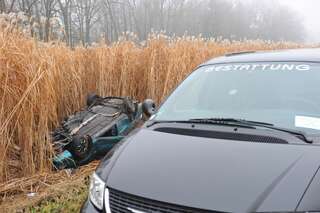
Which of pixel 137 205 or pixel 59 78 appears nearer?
pixel 137 205

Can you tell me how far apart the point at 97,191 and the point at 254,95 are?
4.66 ft

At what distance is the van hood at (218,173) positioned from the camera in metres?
2.15

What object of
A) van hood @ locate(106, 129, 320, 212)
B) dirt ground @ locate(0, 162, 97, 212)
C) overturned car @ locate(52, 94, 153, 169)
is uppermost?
van hood @ locate(106, 129, 320, 212)

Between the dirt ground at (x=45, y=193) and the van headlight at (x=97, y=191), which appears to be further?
the dirt ground at (x=45, y=193)

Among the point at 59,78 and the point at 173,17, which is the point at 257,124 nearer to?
the point at 59,78

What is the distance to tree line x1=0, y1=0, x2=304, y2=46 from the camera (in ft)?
98.9

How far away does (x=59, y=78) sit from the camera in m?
6.49

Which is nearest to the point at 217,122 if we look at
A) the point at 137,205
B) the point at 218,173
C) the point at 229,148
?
the point at 229,148

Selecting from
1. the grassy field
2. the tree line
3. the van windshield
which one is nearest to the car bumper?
the van windshield

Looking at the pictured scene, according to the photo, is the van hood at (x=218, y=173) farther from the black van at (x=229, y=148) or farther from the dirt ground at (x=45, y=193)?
the dirt ground at (x=45, y=193)

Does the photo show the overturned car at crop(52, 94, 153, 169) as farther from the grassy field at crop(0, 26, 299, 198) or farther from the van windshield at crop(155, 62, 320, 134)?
the van windshield at crop(155, 62, 320, 134)

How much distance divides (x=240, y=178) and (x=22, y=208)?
2.52m

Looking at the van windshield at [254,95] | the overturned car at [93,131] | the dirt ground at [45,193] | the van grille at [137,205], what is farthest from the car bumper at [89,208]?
the overturned car at [93,131]

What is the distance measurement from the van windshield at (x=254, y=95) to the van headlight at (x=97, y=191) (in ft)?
2.75
